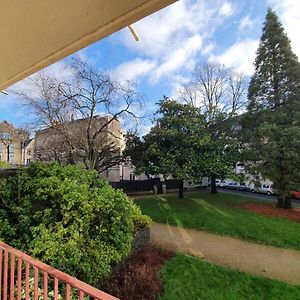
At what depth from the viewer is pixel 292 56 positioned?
13867mm

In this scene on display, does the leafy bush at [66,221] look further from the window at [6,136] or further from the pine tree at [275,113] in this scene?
the window at [6,136]

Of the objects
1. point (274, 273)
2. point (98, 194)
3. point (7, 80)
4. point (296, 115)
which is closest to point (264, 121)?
point (296, 115)

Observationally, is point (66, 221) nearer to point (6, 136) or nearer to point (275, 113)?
point (275, 113)

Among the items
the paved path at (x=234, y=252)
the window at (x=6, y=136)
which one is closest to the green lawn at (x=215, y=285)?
the paved path at (x=234, y=252)

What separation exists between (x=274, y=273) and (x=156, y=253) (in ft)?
9.20

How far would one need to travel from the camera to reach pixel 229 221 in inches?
402

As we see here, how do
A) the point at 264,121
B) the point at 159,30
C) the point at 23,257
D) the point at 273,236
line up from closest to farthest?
1. the point at 23,257
2. the point at 159,30
3. the point at 273,236
4. the point at 264,121

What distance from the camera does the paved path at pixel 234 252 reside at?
6145 millimetres

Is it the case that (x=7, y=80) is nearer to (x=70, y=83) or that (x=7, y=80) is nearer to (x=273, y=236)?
(x=273, y=236)

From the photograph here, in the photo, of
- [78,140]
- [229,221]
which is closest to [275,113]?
[229,221]

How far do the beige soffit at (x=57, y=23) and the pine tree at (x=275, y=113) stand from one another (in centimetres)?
1217

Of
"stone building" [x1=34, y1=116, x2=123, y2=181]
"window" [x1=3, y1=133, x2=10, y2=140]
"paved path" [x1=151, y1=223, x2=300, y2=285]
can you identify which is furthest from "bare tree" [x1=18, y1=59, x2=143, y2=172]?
"window" [x1=3, y1=133, x2=10, y2=140]

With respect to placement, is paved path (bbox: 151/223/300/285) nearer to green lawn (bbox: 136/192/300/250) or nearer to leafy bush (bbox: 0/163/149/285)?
green lawn (bbox: 136/192/300/250)

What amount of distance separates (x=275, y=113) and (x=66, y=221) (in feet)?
40.9
